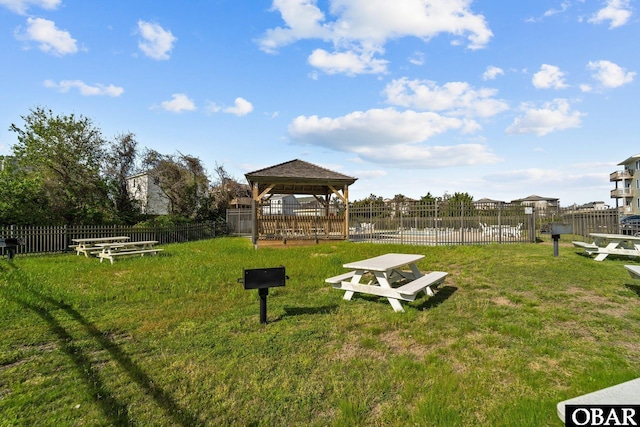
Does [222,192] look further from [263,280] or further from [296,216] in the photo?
[263,280]

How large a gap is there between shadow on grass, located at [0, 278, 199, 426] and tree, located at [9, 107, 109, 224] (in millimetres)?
15452

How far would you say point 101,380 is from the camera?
298 centimetres

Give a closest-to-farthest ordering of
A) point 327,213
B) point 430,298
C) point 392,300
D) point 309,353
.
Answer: point 309,353 → point 392,300 → point 430,298 → point 327,213

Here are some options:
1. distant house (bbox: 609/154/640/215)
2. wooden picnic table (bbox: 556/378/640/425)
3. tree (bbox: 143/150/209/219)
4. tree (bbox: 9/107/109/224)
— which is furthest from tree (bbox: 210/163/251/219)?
distant house (bbox: 609/154/640/215)

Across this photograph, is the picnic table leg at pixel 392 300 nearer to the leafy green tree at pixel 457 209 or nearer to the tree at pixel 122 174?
the leafy green tree at pixel 457 209

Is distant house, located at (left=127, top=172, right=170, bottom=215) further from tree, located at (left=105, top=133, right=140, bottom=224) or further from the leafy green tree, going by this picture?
the leafy green tree

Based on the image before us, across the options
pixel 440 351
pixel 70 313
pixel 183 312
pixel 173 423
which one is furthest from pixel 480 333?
pixel 70 313

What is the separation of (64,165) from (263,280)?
19268 millimetres

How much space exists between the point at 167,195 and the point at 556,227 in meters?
23.9

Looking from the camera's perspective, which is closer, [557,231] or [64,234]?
[557,231]

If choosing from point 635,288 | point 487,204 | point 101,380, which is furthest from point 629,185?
point 101,380

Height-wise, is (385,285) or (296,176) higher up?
(296,176)

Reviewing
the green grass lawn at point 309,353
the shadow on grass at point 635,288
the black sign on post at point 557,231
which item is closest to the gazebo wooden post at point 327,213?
the black sign on post at point 557,231

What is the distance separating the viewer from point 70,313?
4949 mm
